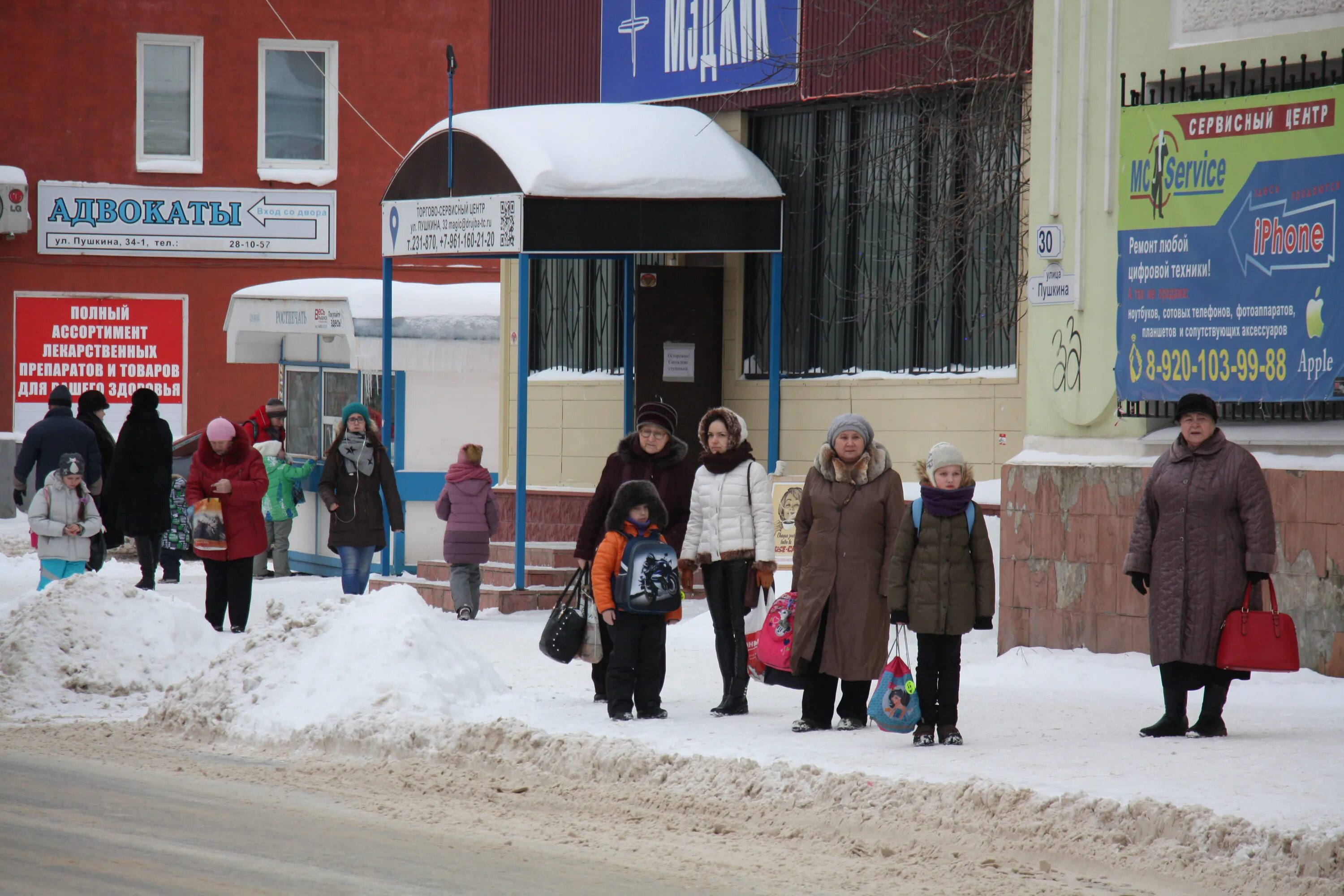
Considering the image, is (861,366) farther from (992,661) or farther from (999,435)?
(992,661)

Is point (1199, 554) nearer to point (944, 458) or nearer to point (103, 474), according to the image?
point (944, 458)

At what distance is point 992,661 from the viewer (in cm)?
1123

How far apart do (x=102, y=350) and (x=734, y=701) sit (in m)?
19.3

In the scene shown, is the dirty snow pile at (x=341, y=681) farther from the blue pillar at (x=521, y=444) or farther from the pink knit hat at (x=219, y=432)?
the blue pillar at (x=521, y=444)

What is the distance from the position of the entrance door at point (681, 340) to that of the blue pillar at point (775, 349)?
0.69 m

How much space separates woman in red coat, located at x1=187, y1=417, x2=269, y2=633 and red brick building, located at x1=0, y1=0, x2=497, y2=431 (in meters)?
14.4

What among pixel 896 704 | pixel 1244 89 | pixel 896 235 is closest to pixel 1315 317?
A: pixel 1244 89

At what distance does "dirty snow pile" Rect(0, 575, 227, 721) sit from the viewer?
10.3 m

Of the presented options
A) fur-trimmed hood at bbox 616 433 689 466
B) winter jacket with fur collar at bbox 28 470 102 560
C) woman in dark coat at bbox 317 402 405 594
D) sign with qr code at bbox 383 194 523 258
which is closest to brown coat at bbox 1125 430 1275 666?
fur-trimmed hood at bbox 616 433 689 466

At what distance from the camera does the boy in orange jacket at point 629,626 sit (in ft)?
30.2

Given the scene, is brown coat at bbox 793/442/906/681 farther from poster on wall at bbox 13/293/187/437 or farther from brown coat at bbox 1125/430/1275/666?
poster on wall at bbox 13/293/187/437

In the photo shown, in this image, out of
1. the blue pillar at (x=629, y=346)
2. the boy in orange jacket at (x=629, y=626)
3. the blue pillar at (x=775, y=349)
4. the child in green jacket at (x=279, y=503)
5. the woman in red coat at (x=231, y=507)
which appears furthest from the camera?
the child in green jacket at (x=279, y=503)

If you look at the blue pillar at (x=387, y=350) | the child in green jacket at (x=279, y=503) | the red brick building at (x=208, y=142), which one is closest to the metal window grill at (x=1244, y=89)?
the blue pillar at (x=387, y=350)

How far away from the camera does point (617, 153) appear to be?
14625mm
